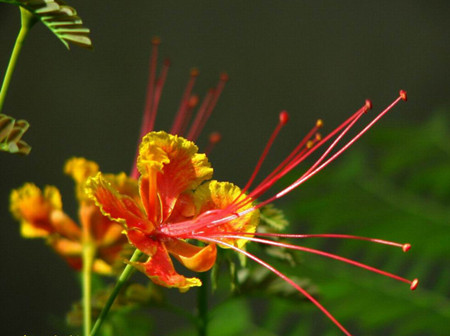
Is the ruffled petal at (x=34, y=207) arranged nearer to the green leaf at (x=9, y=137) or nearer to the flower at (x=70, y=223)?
the flower at (x=70, y=223)

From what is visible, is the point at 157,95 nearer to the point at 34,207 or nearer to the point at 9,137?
the point at 34,207

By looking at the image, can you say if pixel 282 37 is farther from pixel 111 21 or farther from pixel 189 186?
pixel 189 186

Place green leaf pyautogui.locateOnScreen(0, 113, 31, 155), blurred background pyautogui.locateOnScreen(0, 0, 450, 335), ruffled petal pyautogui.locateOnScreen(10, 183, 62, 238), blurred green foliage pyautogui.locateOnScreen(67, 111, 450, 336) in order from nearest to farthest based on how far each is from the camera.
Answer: green leaf pyautogui.locateOnScreen(0, 113, 31, 155) → ruffled petal pyautogui.locateOnScreen(10, 183, 62, 238) → blurred green foliage pyautogui.locateOnScreen(67, 111, 450, 336) → blurred background pyautogui.locateOnScreen(0, 0, 450, 335)

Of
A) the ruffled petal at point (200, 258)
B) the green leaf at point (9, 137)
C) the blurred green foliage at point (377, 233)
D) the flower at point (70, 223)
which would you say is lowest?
the blurred green foliage at point (377, 233)

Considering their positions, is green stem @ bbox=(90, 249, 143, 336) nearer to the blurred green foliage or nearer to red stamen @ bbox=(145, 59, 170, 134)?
red stamen @ bbox=(145, 59, 170, 134)

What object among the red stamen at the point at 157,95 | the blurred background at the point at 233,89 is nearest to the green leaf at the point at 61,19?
the red stamen at the point at 157,95

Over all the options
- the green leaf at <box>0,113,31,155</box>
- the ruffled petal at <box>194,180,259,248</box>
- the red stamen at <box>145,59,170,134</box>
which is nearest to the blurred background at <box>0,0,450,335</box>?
the red stamen at <box>145,59,170,134</box>
